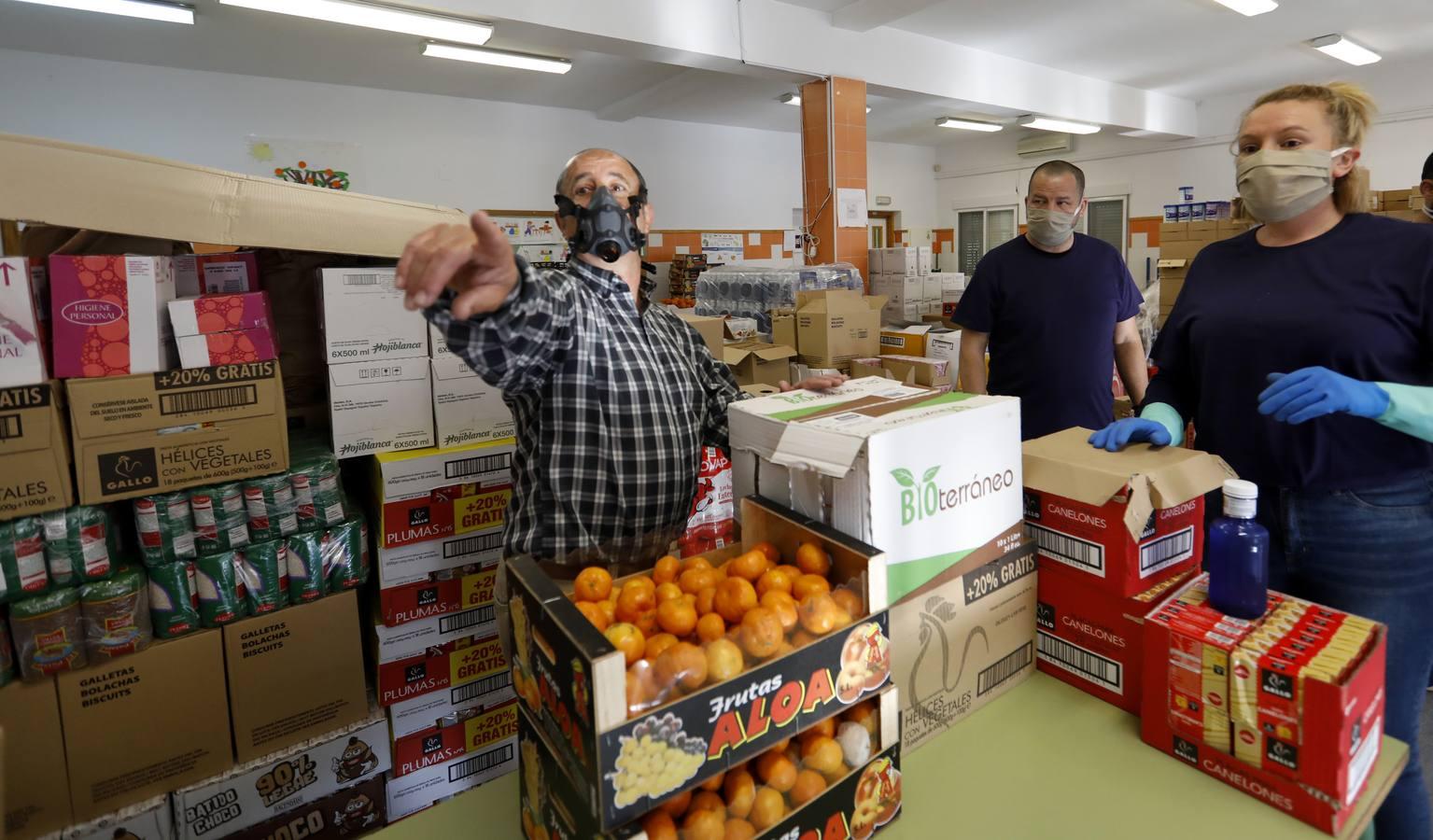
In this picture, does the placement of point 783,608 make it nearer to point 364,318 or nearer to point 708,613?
point 708,613

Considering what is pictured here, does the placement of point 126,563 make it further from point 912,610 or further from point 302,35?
point 302,35

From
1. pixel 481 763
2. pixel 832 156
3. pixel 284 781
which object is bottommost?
pixel 481 763

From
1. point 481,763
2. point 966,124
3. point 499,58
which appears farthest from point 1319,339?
point 966,124

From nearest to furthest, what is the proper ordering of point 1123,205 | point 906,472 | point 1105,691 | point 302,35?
point 906,472
point 1105,691
point 302,35
point 1123,205

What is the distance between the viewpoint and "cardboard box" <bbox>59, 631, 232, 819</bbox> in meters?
1.85

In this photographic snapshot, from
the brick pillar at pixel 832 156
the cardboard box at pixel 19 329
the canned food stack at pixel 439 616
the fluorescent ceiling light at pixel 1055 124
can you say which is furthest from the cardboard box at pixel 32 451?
the fluorescent ceiling light at pixel 1055 124

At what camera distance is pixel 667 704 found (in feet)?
2.54

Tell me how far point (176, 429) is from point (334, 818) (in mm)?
1200

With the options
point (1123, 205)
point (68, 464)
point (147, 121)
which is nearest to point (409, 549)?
point (68, 464)

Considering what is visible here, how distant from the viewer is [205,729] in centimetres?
202

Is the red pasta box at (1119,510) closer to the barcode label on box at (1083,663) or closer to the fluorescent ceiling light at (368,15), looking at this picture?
the barcode label on box at (1083,663)

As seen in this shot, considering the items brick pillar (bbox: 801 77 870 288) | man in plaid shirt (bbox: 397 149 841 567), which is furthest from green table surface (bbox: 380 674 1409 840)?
brick pillar (bbox: 801 77 870 288)

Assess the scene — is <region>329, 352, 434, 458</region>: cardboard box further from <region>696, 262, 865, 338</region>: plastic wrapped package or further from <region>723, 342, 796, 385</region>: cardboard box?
<region>696, 262, 865, 338</region>: plastic wrapped package

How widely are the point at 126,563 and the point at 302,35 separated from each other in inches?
171
